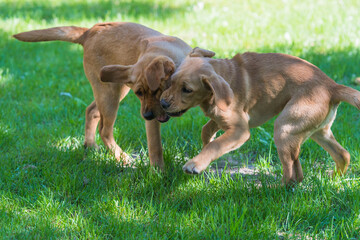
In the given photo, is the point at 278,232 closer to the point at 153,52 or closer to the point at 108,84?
the point at 153,52

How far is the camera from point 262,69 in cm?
414

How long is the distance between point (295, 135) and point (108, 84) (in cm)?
202

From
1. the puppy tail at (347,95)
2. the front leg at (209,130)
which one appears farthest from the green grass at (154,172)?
the puppy tail at (347,95)

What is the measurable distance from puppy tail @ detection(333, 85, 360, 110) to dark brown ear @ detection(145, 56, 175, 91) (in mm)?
1382

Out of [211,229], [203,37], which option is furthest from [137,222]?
[203,37]

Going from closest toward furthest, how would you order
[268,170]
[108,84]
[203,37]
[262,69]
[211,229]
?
[211,229] → [262,69] → [268,170] → [108,84] → [203,37]

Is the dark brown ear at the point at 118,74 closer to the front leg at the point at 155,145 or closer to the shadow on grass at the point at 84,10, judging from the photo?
the front leg at the point at 155,145

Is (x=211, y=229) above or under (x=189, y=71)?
under

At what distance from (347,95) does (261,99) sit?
0.73m

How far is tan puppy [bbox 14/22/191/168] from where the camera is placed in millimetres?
4105

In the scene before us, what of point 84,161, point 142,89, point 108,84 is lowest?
point 84,161

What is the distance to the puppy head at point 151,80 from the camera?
3.77 meters

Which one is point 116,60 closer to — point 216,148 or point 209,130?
point 209,130

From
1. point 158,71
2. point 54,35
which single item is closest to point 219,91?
point 158,71
